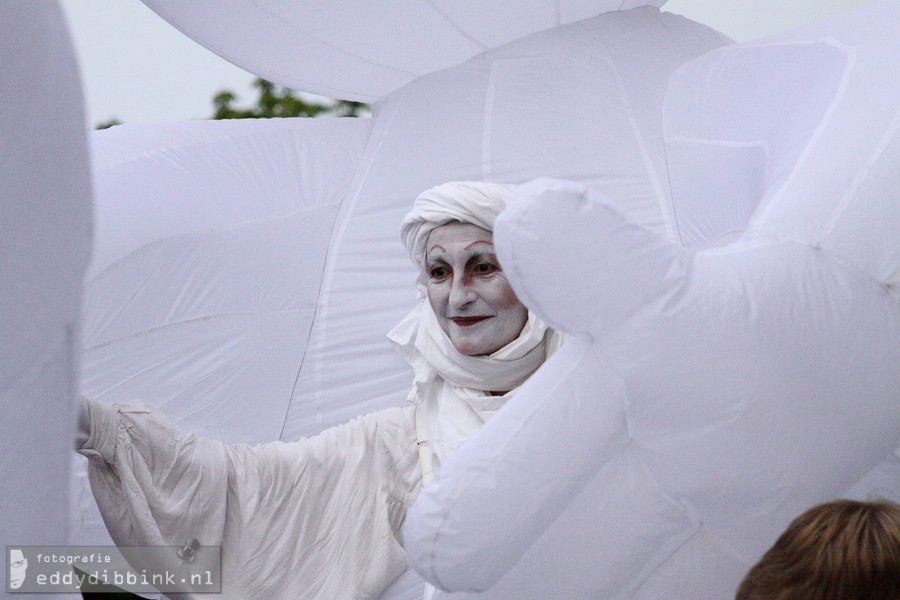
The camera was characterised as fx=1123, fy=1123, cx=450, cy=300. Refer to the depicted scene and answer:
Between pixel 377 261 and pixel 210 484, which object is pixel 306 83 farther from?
pixel 210 484

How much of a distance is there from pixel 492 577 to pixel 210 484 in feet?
2.48

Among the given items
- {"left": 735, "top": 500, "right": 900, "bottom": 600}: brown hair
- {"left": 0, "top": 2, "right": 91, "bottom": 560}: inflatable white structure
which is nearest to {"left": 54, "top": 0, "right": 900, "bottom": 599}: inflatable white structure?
{"left": 735, "top": 500, "right": 900, "bottom": 600}: brown hair

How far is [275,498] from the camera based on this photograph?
2270 millimetres

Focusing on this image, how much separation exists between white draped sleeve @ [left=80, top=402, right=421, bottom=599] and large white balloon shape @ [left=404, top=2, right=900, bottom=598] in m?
0.52

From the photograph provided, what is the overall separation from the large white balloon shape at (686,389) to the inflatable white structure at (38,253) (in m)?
0.52

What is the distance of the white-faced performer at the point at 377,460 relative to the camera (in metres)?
2.21

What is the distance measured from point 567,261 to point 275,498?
103 centimetres

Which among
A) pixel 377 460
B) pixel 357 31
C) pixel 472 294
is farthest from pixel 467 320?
pixel 357 31

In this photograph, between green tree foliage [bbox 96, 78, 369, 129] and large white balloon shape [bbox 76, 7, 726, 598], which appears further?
green tree foliage [bbox 96, 78, 369, 129]

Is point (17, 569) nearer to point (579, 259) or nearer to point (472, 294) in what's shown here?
point (579, 259)

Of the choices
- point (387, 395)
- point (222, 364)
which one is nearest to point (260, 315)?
point (222, 364)

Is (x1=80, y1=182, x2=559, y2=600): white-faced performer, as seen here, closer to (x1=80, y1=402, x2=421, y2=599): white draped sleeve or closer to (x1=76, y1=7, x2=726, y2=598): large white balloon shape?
(x1=80, y1=402, x2=421, y2=599): white draped sleeve

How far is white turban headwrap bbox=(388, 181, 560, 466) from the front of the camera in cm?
223

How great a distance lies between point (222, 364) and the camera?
2.77 metres
